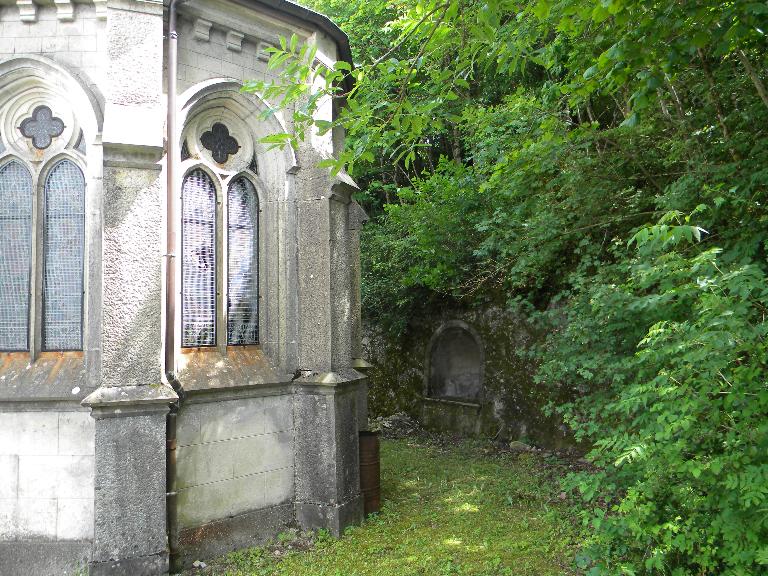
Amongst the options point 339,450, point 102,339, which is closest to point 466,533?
point 339,450

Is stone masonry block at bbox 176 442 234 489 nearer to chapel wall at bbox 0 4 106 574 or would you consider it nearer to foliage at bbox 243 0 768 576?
chapel wall at bbox 0 4 106 574

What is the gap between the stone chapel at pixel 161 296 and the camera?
16.7ft

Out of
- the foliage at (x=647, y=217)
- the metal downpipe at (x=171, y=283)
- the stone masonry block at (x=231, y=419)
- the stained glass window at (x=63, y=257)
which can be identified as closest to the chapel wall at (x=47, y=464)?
the stained glass window at (x=63, y=257)

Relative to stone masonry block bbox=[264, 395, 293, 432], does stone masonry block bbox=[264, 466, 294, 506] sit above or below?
below

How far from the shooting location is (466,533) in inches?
245

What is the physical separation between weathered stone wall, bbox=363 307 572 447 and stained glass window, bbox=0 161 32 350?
7202mm

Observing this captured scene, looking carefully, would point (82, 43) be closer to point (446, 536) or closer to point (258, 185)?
point (258, 185)

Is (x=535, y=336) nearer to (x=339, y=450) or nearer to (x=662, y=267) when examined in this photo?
(x=339, y=450)

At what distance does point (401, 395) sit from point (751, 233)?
9911 mm

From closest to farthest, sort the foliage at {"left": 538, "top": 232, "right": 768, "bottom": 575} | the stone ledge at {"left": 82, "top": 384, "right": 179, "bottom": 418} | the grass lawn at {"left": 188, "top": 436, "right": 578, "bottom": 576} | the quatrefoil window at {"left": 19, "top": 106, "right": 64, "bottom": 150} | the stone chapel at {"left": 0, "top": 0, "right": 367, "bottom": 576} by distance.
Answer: the foliage at {"left": 538, "top": 232, "right": 768, "bottom": 575} → the stone ledge at {"left": 82, "top": 384, "right": 179, "bottom": 418} → the stone chapel at {"left": 0, "top": 0, "right": 367, "bottom": 576} → the grass lawn at {"left": 188, "top": 436, "right": 578, "bottom": 576} → the quatrefoil window at {"left": 19, "top": 106, "right": 64, "bottom": 150}

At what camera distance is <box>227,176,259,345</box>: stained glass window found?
6.40 meters

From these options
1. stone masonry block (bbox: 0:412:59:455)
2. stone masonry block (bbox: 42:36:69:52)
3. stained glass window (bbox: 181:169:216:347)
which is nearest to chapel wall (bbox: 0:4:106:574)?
stone masonry block (bbox: 0:412:59:455)

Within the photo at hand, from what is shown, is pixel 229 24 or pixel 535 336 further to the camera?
pixel 535 336

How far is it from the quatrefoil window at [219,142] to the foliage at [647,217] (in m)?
0.92
